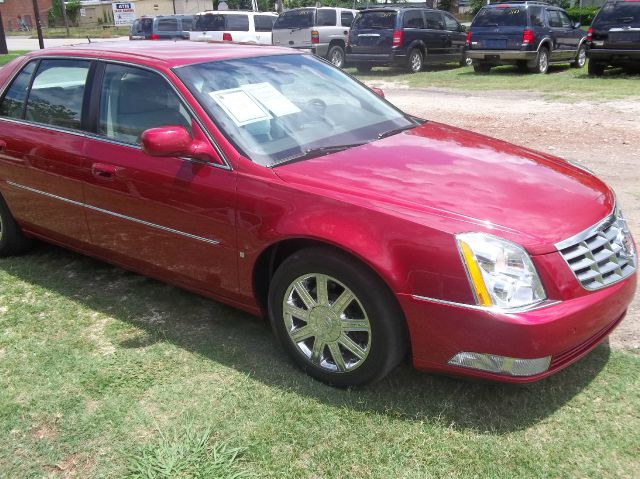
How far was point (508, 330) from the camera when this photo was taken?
264cm

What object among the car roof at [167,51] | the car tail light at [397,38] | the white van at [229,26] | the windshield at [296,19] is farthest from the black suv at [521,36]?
the car roof at [167,51]

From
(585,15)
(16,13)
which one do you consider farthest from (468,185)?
(16,13)

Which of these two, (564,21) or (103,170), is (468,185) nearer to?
(103,170)

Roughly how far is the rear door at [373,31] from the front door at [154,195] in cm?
1460

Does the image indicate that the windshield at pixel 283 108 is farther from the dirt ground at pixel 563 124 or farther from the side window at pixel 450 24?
the side window at pixel 450 24

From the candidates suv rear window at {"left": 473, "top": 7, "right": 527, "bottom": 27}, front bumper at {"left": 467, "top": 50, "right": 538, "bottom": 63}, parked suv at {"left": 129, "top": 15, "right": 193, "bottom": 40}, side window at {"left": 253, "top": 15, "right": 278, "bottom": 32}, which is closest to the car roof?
front bumper at {"left": 467, "top": 50, "right": 538, "bottom": 63}

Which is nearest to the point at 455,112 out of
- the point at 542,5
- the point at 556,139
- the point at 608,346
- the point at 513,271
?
the point at 556,139

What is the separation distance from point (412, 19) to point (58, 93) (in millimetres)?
14997

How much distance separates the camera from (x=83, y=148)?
4086 millimetres

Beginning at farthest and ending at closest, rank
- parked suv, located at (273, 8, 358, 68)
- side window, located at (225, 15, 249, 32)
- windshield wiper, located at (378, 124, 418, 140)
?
side window, located at (225, 15, 249, 32), parked suv, located at (273, 8, 358, 68), windshield wiper, located at (378, 124, 418, 140)

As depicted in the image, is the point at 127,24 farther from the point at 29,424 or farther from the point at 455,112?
the point at 29,424

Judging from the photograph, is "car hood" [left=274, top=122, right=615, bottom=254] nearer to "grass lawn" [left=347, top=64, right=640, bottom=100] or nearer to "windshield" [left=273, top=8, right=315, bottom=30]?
"grass lawn" [left=347, top=64, right=640, bottom=100]

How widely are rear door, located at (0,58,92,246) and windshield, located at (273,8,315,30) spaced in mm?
16379

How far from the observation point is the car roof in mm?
3908
